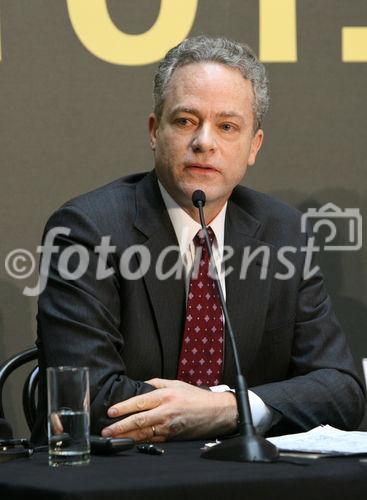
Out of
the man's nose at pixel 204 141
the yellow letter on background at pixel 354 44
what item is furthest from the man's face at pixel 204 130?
the yellow letter on background at pixel 354 44

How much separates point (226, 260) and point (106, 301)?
408mm

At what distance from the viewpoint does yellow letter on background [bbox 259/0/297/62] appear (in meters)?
3.76

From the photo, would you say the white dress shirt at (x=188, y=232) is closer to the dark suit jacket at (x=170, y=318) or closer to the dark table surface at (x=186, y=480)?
the dark suit jacket at (x=170, y=318)

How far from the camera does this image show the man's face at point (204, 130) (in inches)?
103

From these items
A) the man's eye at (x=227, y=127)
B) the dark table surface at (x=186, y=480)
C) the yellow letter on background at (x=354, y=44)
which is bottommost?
the dark table surface at (x=186, y=480)

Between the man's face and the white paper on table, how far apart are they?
2.61 feet

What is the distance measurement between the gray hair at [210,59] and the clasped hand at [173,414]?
87 centimetres

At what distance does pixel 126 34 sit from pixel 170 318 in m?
1.48

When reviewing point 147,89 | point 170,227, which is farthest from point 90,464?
point 147,89

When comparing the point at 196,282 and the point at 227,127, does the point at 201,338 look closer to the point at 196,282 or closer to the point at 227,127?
the point at 196,282

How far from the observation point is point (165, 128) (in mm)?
2691

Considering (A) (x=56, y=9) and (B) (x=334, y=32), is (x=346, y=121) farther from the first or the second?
(A) (x=56, y=9)

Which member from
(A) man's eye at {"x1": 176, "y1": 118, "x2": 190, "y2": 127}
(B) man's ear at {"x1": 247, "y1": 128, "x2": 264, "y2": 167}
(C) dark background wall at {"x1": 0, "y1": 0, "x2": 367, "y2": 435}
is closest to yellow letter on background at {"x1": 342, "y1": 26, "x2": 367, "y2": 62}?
(C) dark background wall at {"x1": 0, "y1": 0, "x2": 367, "y2": 435}

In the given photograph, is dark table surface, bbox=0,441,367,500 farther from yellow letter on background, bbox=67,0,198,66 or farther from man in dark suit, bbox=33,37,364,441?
yellow letter on background, bbox=67,0,198,66
